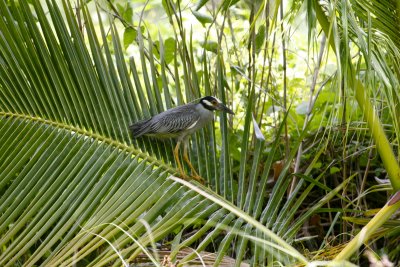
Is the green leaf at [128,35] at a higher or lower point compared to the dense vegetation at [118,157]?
higher

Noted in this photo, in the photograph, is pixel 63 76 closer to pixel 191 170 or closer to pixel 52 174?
pixel 52 174


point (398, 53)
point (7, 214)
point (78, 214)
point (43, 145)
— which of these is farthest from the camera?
point (43, 145)

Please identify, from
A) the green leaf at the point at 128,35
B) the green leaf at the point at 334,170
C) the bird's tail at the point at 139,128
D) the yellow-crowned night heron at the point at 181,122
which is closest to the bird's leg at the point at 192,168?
the yellow-crowned night heron at the point at 181,122

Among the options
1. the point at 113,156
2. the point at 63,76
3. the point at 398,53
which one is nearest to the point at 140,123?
the point at 113,156

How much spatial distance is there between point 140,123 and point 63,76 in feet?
1.25

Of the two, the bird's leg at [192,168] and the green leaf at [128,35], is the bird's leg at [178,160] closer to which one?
the bird's leg at [192,168]

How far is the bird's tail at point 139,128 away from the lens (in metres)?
2.74

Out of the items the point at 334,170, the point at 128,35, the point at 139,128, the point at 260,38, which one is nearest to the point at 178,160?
the point at 139,128

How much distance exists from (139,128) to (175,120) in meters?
0.20

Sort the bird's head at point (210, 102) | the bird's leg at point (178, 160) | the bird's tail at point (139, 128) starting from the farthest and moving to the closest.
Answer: the bird's head at point (210, 102), the bird's tail at point (139, 128), the bird's leg at point (178, 160)

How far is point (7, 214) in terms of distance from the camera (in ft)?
8.41

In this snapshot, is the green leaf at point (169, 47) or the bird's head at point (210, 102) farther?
the green leaf at point (169, 47)

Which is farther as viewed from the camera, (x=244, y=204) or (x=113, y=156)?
(x=113, y=156)

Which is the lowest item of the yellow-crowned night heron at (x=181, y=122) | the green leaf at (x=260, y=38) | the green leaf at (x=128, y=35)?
the yellow-crowned night heron at (x=181, y=122)
